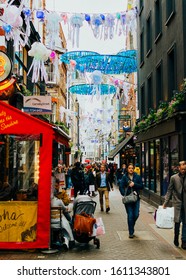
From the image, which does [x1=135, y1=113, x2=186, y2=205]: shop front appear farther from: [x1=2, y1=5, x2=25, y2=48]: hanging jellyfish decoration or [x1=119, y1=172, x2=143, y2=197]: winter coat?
[x1=2, y1=5, x2=25, y2=48]: hanging jellyfish decoration

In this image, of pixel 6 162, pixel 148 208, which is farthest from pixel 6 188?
pixel 148 208

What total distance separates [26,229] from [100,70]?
1423 centimetres

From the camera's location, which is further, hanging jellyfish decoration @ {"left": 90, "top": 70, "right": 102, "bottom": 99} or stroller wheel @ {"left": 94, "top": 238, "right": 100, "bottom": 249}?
hanging jellyfish decoration @ {"left": 90, "top": 70, "right": 102, "bottom": 99}

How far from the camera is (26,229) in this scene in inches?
302

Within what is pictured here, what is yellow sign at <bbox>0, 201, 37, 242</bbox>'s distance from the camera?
761 centimetres

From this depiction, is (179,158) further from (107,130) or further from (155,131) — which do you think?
(107,130)

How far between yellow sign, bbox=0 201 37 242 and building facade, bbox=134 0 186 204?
19.1ft

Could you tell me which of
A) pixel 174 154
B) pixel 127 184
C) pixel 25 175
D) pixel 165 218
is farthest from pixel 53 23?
pixel 165 218

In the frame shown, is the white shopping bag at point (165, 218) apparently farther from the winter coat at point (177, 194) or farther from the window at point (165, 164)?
the window at point (165, 164)

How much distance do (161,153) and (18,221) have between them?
890cm

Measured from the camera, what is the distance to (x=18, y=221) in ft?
25.1

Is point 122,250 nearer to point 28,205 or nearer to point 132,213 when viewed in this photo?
point 132,213

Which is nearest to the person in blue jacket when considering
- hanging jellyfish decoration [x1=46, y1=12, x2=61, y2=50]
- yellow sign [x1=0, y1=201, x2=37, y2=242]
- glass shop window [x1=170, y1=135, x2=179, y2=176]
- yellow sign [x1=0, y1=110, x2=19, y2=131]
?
yellow sign [x1=0, y1=201, x2=37, y2=242]

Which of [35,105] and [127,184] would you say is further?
[35,105]
